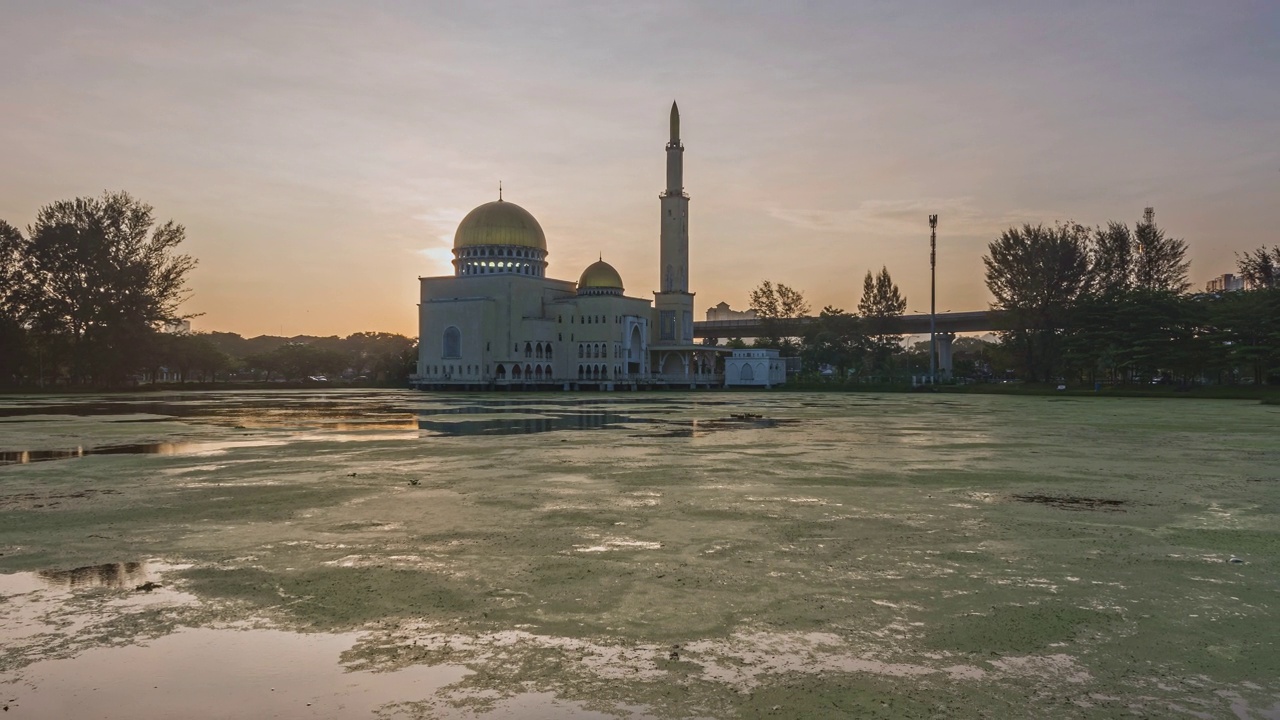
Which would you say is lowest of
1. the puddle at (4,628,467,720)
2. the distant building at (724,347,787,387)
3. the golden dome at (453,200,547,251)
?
the puddle at (4,628,467,720)

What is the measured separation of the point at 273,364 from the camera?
126 meters

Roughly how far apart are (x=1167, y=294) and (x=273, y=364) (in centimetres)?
11587

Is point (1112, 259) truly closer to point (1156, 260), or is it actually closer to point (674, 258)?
point (1156, 260)

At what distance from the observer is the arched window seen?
92.0 metres

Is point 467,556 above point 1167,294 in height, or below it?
below

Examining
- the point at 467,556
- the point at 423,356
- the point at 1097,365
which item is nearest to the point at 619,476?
the point at 467,556

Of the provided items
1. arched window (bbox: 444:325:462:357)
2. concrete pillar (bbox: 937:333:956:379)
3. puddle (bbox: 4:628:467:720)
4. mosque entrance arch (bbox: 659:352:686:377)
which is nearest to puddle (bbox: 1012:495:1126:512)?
puddle (bbox: 4:628:467:720)

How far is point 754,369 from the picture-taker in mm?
93125

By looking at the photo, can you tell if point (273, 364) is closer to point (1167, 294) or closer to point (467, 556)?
point (1167, 294)

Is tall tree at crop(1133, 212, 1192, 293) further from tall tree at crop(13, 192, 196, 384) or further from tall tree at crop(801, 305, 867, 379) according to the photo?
tall tree at crop(13, 192, 196, 384)

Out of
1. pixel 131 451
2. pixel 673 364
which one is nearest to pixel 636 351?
pixel 673 364

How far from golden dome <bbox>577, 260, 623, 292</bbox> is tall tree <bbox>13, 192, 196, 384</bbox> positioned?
46.3m

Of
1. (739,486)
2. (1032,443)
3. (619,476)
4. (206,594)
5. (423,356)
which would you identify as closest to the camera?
(206,594)

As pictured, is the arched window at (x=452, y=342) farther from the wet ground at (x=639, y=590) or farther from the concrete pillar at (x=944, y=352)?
the wet ground at (x=639, y=590)
